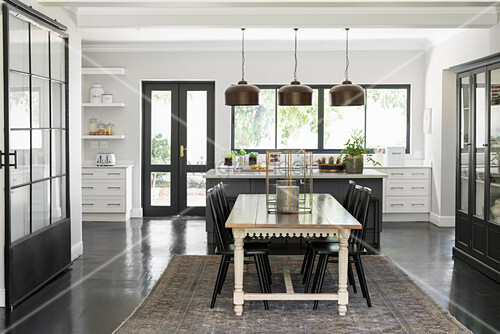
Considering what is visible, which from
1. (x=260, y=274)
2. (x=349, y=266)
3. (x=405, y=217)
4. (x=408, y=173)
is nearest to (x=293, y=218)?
(x=260, y=274)

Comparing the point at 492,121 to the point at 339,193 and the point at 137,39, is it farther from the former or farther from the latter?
the point at 137,39

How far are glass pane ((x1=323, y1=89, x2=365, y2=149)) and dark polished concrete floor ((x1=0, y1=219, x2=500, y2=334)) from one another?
1704 mm

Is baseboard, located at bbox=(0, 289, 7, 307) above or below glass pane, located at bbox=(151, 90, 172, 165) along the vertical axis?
below

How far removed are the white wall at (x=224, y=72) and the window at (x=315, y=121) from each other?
0.62 ft

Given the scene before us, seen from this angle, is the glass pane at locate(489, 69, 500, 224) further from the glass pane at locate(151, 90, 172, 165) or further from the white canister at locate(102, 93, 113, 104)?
the white canister at locate(102, 93, 113, 104)

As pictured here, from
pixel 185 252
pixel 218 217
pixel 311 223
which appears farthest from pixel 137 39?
pixel 311 223

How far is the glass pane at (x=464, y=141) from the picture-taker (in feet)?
20.6

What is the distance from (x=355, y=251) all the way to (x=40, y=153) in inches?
110

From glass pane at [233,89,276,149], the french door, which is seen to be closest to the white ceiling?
the french door

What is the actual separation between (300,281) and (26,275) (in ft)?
7.64

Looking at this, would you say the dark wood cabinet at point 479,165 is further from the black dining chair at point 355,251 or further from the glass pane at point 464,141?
the black dining chair at point 355,251

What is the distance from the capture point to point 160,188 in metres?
9.74

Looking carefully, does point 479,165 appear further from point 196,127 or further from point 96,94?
point 96,94

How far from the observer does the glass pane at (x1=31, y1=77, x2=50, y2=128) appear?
5039 millimetres
